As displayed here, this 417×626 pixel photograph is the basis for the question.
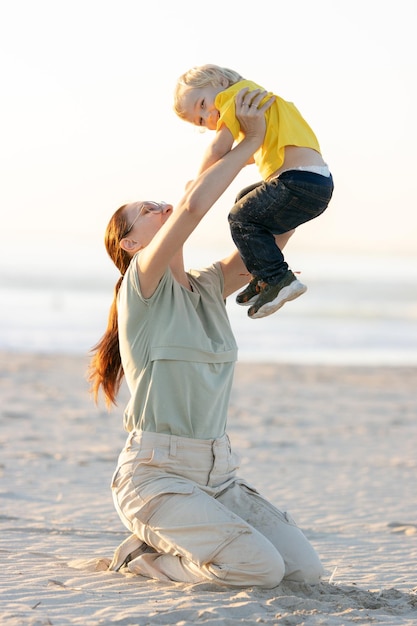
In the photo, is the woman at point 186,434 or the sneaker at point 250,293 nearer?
the woman at point 186,434

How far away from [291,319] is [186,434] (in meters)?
19.3

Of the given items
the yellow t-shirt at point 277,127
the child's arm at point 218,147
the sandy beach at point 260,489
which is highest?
the yellow t-shirt at point 277,127

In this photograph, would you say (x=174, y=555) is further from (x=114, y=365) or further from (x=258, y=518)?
(x=114, y=365)

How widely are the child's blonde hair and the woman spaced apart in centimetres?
24

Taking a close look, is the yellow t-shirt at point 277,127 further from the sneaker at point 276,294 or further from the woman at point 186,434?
the sneaker at point 276,294

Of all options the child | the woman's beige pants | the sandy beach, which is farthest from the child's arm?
the sandy beach

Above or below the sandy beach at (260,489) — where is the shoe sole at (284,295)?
above

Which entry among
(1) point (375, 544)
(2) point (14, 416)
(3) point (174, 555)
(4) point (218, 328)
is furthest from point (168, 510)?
(2) point (14, 416)

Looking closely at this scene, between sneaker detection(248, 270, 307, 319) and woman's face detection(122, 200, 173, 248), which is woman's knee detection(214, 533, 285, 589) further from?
woman's face detection(122, 200, 173, 248)

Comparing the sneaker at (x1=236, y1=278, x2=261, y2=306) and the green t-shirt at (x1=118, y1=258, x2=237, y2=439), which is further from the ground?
the sneaker at (x1=236, y1=278, x2=261, y2=306)

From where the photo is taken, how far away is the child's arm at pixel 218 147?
4.37 metres

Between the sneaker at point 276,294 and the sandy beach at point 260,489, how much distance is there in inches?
47.6

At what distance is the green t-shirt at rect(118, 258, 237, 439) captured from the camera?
14.4ft

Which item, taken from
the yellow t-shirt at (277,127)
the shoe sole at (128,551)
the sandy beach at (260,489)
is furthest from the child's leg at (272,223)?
the sandy beach at (260,489)
